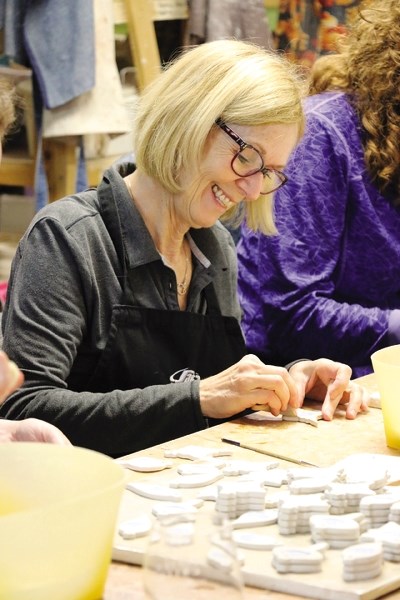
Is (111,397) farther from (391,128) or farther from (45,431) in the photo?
(391,128)

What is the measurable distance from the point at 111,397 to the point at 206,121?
2.16 feet

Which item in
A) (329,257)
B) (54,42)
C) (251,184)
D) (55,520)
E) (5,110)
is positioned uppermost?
(5,110)

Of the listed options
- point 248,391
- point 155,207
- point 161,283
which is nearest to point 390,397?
point 248,391

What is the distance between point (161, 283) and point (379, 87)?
93 centimetres

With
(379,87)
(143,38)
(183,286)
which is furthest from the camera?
(143,38)

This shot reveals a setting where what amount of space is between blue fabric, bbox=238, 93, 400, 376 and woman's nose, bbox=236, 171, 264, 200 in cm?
45

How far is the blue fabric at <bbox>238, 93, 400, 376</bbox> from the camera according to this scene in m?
2.85

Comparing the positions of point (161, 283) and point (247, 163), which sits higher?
point (247, 163)

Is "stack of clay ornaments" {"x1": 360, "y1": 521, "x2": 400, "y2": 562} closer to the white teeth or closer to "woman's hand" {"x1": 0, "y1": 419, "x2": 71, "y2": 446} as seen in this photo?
"woman's hand" {"x1": 0, "y1": 419, "x2": 71, "y2": 446}

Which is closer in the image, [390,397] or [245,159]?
[390,397]

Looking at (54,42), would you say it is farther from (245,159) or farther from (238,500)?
(238,500)

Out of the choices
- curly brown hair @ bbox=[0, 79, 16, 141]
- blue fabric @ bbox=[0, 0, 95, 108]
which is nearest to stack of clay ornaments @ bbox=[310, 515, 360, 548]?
curly brown hair @ bbox=[0, 79, 16, 141]

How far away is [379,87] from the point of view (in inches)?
113

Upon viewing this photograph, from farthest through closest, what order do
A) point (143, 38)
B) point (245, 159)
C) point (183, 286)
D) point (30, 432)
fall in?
1. point (143, 38)
2. point (183, 286)
3. point (245, 159)
4. point (30, 432)
